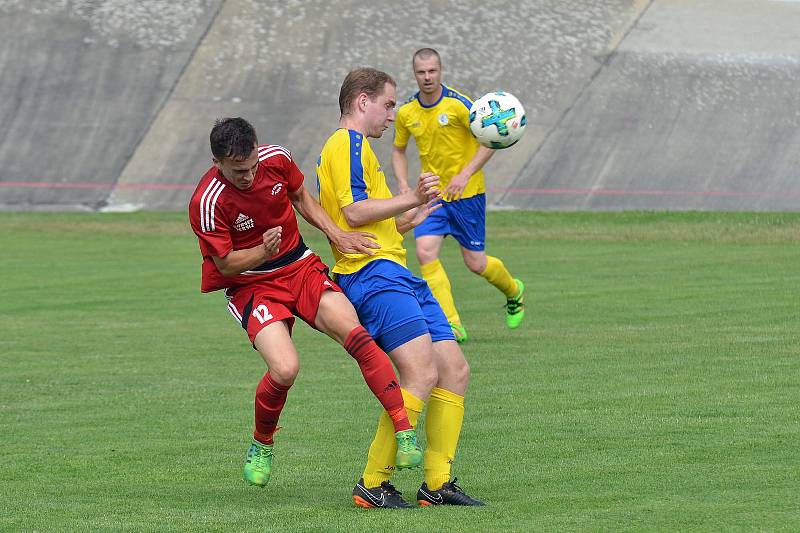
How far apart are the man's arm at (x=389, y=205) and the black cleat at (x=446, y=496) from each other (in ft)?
4.67

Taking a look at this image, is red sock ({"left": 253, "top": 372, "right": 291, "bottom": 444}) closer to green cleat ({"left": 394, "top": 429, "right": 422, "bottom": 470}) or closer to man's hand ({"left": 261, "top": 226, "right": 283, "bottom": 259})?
man's hand ({"left": 261, "top": 226, "right": 283, "bottom": 259})

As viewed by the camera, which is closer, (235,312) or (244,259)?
(244,259)

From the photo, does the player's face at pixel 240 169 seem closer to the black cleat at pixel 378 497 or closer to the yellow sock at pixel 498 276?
the black cleat at pixel 378 497

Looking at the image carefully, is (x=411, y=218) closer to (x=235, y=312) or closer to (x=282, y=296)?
(x=282, y=296)

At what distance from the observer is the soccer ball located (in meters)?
10.3

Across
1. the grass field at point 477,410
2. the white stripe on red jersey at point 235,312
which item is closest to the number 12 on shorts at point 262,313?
the white stripe on red jersey at point 235,312

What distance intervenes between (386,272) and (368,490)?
115 centimetres

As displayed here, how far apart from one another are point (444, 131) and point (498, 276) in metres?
1.57

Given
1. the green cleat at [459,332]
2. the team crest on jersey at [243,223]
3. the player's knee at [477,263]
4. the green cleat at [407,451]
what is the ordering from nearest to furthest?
the green cleat at [407,451] < the team crest on jersey at [243,223] < the green cleat at [459,332] < the player's knee at [477,263]

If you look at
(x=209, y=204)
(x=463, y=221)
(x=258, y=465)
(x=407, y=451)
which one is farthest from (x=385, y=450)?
(x=463, y=221)

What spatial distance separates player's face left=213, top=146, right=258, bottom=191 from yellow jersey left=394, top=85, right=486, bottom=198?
6.13 meters

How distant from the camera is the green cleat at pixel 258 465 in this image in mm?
7469

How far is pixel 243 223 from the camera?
25.1ft

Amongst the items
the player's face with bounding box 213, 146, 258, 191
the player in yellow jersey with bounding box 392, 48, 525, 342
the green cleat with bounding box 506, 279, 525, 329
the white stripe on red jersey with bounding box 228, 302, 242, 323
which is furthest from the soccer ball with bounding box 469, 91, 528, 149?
the green cleat with bounding box 506, 279, 525, 329
